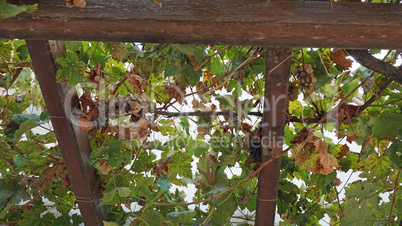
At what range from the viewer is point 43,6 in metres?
0.91

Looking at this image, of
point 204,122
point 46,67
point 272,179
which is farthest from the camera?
point 204,122

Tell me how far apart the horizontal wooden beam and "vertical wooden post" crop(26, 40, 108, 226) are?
0.65ft

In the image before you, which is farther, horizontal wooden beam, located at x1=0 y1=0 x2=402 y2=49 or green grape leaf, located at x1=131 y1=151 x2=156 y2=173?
green grape leaf, located at x1=131 y1=151 x2=156 y2=173

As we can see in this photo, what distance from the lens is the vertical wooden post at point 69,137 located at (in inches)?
43.9

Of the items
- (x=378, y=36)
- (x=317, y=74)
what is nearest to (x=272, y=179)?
(x=317, y=74)

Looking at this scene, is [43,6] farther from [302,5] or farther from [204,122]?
[204,122]

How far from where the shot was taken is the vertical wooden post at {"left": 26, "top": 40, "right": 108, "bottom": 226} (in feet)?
3.66

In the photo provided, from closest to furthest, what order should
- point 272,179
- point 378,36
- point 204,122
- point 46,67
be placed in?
point 378,36, point 46,67, point 272,179, point 204,122

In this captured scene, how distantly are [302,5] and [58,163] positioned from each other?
1.04m

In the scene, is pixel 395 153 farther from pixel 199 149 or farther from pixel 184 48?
pixel 184 48

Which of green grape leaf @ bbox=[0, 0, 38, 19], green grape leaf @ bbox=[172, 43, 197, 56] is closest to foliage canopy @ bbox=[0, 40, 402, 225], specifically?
green grape leaf @ bbox=[172, 43, 197, 56]

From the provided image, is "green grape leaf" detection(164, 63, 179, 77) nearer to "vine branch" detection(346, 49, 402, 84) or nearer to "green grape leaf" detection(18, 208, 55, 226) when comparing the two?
"vine branch" detection(346, 49, 402, 84)

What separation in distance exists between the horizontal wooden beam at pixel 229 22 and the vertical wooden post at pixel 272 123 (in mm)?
128

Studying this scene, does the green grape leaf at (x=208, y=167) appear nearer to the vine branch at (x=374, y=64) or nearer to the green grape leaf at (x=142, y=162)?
the green grape leaf at (x=142, y=162)
